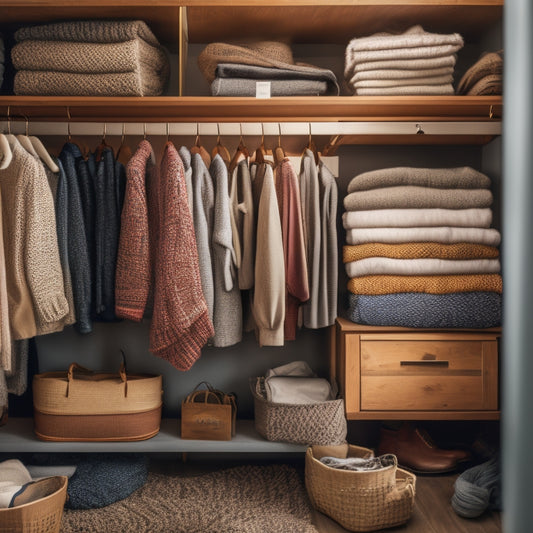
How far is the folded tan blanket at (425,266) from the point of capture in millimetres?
1875

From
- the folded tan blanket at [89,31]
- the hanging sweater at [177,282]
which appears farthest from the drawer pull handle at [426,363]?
the folded tan blanket at [89,31]

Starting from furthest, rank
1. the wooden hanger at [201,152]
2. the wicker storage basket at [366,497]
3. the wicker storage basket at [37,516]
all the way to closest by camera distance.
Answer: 1. the wooden hanger at [201,152]
2. the wicker storage basket at [366,497]
3. the wicker storage basket at [37,516]

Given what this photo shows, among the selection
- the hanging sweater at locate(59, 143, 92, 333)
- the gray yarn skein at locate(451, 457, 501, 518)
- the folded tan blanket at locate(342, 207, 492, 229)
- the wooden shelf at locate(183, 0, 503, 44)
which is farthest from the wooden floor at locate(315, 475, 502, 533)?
the wooden shelf at locate(183, 0, 503, 44)

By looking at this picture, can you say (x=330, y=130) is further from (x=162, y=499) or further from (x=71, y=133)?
(x=162, y=499)

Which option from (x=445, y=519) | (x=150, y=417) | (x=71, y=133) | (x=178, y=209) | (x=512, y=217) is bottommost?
(x=445, y=519)

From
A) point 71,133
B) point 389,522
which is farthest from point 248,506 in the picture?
point 71,133

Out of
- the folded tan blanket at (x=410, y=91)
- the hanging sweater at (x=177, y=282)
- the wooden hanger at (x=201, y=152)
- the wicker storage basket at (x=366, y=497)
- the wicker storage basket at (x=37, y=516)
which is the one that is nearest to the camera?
the wicker storage basket at (x=37, y=516)

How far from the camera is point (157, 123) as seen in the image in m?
2.04

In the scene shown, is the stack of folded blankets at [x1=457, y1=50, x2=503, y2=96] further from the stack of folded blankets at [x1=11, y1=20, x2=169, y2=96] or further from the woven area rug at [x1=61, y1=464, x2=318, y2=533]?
the woven area rug at [x1=61, y1=464, x2=318, y2=533]

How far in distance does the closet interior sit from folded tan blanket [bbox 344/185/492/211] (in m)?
0.26

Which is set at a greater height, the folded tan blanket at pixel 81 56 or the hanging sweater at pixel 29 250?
the folded tan blanket at pixel 81 56

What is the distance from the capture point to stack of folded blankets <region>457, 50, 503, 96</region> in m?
1.76

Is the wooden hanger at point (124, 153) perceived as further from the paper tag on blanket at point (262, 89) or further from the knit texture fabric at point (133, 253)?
the paper tag on blanket at point (262, 89)

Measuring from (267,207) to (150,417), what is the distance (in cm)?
93
